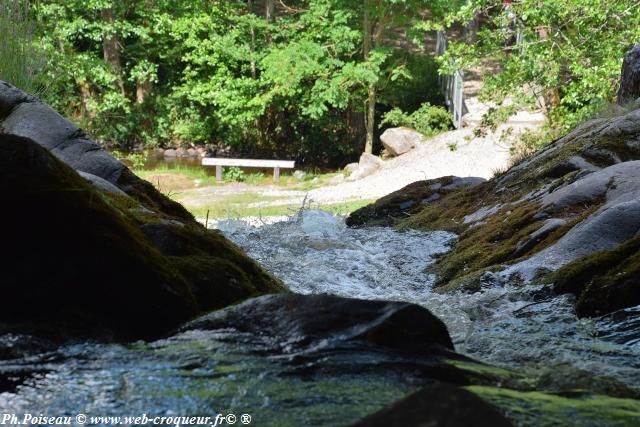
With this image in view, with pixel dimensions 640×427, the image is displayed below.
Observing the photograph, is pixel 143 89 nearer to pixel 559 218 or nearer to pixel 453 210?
pixel 453 210

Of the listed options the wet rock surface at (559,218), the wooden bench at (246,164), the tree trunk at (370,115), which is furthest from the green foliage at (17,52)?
the tree trunk at (370,115)

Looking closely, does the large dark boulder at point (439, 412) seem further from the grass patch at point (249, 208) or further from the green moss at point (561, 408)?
the grass patch at point (249, 208)

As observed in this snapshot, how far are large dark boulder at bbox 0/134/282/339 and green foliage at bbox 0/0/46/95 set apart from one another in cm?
649

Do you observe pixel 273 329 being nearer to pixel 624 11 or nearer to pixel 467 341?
pixel 467 341

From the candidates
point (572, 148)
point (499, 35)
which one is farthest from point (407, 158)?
Result: point (572, 148)

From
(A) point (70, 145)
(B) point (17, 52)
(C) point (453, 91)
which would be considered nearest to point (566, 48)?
(B) point (17, 52)

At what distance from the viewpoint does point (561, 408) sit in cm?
294

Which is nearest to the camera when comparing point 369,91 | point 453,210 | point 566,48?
point 453,210

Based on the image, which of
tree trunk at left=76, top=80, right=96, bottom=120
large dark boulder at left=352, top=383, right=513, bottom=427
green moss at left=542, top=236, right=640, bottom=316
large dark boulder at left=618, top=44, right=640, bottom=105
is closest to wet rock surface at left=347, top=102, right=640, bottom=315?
green moss at left=542, top=236, right=640, bottom=316

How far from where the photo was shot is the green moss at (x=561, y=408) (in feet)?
9.28

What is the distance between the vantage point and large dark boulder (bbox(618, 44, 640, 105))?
10.4 meters

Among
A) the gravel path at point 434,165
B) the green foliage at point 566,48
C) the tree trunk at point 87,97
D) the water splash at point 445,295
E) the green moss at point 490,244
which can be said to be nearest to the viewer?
the water splash at point 445,295

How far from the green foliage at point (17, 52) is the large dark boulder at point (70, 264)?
6492mm

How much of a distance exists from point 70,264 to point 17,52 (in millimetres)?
6993
